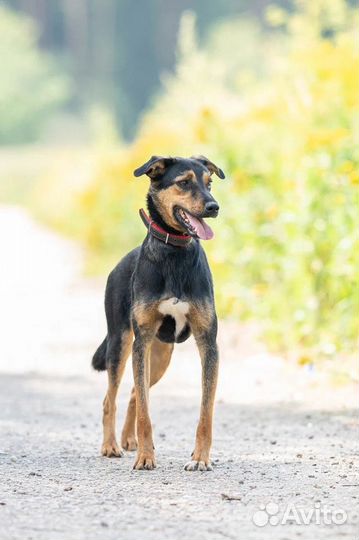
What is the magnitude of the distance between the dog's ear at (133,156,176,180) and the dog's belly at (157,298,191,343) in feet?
2.19

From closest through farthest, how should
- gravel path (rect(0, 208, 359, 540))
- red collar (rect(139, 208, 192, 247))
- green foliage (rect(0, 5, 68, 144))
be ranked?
gravel path (rect(0, 208, 359, 540))
red collar (rect(139, 208, 192, 247))
green foliage (rect(0, 5, 68, 144))

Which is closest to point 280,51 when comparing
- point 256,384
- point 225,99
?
point 225,99

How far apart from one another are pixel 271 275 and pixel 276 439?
392 cm

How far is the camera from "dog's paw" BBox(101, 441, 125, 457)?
22.0ft

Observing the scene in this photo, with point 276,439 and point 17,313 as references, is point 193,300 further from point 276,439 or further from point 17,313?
point 17,313

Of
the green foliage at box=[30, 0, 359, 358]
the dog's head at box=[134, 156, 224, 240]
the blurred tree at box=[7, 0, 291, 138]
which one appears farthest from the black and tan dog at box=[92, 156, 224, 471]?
the blurred tree at box=[7, 0, 291, 138]

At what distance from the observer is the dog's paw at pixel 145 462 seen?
6.20 meters

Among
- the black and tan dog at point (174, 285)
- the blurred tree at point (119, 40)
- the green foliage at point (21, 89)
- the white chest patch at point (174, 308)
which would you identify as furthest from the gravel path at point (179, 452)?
the blurred tree at point (119, 40)

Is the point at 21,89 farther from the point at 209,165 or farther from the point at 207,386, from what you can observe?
the point at 207,386

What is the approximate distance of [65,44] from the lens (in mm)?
73375

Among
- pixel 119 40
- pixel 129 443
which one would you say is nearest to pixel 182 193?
pixel 129 443

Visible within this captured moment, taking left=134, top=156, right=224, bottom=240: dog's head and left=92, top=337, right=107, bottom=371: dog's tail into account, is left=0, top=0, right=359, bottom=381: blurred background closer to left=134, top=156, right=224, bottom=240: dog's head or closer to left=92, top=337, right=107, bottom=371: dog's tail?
left=92, top=337, right=107, bottom=371: dog's tail

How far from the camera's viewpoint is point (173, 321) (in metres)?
6.36

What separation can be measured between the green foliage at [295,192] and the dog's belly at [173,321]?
9.35ft
